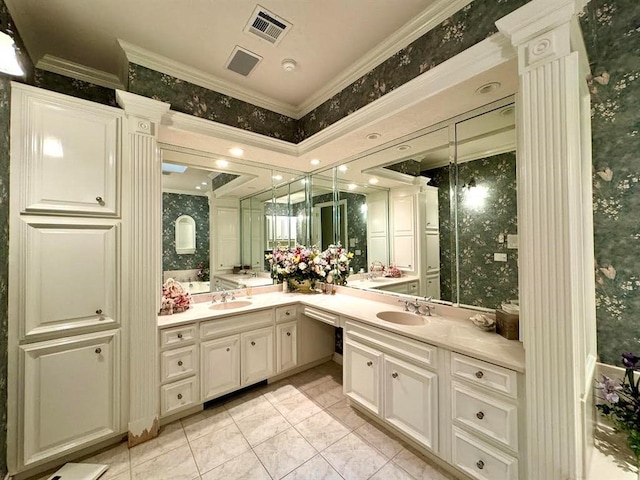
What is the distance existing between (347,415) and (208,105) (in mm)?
2966

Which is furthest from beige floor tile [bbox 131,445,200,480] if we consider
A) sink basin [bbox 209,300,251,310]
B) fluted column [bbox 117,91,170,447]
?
sink basin [bbox 209,300,251,310]

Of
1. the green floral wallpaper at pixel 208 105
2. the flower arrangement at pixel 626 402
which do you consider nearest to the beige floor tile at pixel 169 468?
the flower arrangement at pixel 626 402

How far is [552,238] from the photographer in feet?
3.59

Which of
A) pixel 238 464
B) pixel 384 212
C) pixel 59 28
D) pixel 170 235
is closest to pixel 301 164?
pixel 384 212

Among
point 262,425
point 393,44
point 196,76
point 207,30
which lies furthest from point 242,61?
point 262,425

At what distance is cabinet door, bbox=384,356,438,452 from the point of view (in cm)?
156

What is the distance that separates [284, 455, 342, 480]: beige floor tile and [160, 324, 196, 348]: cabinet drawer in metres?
1.19

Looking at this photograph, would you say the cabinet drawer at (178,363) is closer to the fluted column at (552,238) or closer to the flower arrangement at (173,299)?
the flower arrangement at (173,299)

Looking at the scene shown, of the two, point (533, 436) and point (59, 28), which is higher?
point (59, 28)

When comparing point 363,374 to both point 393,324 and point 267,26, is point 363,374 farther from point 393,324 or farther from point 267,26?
point 267,26

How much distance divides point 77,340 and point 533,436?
258cm

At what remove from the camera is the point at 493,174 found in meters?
1.82

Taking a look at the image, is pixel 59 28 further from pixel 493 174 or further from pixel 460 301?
pixel 460 301

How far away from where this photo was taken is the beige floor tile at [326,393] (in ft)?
7.54
